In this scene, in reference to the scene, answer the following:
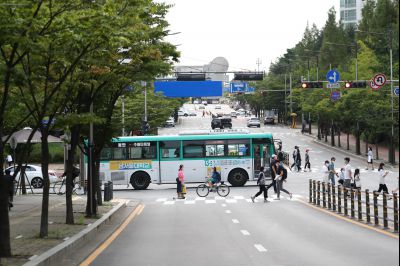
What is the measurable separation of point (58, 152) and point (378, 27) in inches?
1723

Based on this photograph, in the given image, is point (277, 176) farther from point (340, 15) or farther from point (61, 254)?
point (340, 15)

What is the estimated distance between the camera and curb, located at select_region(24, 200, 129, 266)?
12914 millimetres

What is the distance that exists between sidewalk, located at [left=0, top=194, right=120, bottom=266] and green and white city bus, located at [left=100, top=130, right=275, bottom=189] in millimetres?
8983

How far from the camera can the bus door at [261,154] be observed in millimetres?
40438

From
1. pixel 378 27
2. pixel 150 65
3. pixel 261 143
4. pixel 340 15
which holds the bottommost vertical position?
pixel 261 143

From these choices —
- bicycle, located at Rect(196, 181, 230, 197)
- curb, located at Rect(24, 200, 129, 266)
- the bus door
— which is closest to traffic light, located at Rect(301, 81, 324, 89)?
the bus door

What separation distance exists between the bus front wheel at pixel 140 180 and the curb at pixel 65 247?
18.1 metres

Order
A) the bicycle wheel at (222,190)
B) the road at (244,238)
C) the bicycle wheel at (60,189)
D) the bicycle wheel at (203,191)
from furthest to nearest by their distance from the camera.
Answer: the bicycle wheel at (60,189) < the bicycle wheel at (203,191) < the bicycle wheel at (222,190) < the road at (244,238)

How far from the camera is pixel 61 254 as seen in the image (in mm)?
14641

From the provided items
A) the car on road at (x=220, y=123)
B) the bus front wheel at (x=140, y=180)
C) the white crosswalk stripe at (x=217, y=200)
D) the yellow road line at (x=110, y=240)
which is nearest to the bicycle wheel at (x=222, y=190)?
the white crosswalk stripe at (x=217, y=200)

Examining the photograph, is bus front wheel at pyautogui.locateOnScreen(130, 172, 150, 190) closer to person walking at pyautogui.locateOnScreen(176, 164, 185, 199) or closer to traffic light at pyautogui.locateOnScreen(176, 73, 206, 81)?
person walking at pyautogui.locateOnScreen(176, 164, 185, 199)

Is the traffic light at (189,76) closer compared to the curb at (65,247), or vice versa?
the curb at (65,247)

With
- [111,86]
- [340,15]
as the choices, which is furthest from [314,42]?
[111,86]

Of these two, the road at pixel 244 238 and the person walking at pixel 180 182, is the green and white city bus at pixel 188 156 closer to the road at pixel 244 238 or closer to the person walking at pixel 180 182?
the person walking at pixel 180 182
